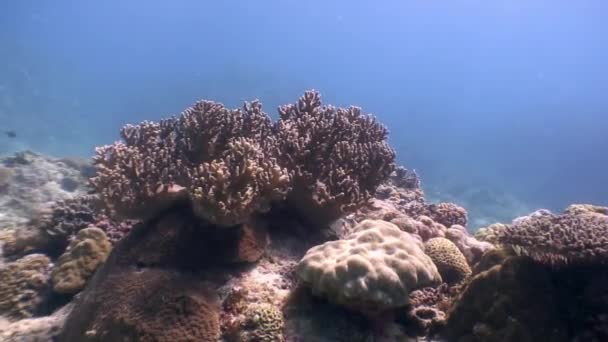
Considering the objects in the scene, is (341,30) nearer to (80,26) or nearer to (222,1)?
(222,1)

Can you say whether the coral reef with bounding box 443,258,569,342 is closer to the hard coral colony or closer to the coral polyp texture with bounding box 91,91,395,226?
the hard coral colony

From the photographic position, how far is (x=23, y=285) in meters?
6.18

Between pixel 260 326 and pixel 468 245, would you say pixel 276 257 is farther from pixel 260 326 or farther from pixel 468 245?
pixel 468 245

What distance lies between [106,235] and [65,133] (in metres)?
69.9

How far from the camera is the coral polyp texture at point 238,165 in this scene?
4918 mm

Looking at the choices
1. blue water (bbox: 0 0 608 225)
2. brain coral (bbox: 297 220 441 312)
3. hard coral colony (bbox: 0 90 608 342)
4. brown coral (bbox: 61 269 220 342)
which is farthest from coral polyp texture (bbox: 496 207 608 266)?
blue water (bbox: 0 0 608 225)

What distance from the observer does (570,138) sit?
83375 mm

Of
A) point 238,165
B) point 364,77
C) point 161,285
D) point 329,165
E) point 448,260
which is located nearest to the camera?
point 161,285

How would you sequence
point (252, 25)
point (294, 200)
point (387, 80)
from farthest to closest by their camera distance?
point (387, 80)
point (252, 25)
point (294, 200)

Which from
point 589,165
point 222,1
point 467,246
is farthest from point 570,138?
point 222,1

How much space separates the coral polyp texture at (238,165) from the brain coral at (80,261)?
139cm

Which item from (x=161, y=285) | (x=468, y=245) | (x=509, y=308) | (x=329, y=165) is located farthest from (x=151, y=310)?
(x=468, y=245)

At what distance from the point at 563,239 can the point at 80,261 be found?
6.80 metres

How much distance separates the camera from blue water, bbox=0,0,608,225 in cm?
6712
